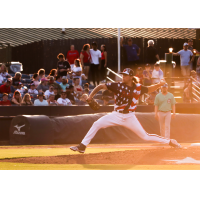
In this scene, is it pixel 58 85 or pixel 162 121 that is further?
pixel 58 85

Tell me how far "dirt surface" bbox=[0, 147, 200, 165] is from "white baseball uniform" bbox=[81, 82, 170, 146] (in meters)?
0.47

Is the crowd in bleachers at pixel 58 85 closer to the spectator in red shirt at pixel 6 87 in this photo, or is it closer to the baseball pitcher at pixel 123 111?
the spectator in red shirt at pixel 6 87

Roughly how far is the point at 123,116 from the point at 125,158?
106 cm

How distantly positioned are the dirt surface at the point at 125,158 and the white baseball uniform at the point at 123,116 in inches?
18.5

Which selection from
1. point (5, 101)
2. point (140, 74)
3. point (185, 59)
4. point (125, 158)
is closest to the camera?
point (125, 158)

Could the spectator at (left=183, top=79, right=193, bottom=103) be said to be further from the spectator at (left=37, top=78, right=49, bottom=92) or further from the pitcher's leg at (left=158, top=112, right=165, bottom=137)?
the spectator at (left=37, top=78, right=49, bottom=92)

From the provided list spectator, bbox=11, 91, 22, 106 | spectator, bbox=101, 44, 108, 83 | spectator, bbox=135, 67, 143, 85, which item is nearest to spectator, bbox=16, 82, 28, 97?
spectator, bbox=11, 91, 22, 106

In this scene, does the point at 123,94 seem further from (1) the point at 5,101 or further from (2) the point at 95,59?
(2) the point at 95,59

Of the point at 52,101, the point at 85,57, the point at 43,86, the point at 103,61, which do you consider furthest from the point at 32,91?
the point at 103,61

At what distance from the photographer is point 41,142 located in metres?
13.2

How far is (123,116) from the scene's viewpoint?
342 inches

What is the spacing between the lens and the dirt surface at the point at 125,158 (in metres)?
8.46

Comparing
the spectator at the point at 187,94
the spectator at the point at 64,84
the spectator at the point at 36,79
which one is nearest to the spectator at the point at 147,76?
the spectator at the point at 187,94

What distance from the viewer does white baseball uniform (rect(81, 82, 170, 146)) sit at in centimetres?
870
